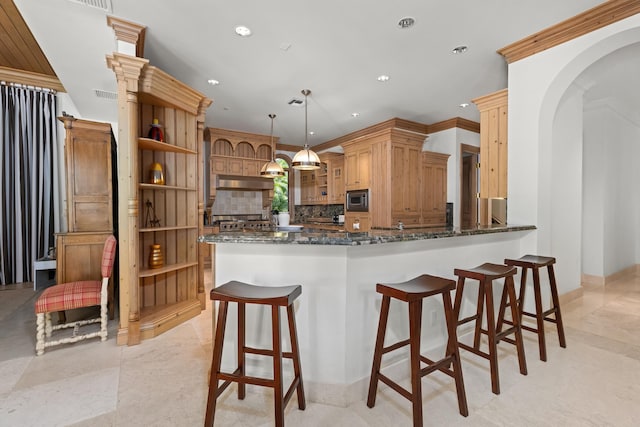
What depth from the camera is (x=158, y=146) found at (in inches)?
112

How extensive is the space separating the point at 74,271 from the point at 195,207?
1.31 meters

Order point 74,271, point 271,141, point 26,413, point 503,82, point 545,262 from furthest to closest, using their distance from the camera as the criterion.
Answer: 1. point 271,141
2. point 503,82
3. point 74,271
4. point 545,262
5. point 26,413

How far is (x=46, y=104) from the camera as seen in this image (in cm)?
440

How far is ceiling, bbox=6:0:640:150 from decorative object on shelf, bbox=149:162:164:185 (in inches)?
45.4

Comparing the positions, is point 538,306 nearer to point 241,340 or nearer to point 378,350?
A: point 378,350

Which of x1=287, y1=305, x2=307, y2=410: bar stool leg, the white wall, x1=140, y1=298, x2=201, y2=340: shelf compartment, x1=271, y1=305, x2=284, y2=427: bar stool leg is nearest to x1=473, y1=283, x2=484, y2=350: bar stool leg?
the white wall

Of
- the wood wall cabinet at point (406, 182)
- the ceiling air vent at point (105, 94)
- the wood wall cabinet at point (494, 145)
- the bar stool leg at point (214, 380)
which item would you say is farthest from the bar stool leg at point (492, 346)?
the ceiling air vent at point (105, 94)

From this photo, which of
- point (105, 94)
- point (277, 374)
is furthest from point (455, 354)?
point (105, 94)

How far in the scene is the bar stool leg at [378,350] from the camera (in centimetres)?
168

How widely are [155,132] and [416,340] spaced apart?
108 inches

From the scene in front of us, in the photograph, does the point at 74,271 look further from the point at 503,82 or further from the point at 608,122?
the point at 608,122

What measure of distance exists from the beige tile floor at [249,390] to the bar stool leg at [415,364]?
0.56 ft

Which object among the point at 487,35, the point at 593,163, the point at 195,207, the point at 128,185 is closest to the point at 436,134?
the point at 593,163

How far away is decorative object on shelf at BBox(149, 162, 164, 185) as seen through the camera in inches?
112
